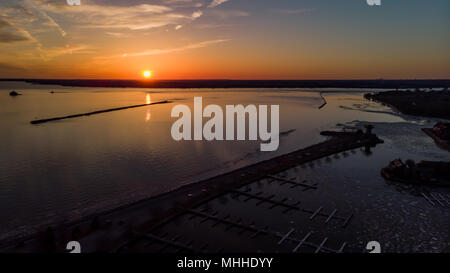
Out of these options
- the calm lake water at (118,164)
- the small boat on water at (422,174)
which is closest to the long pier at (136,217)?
the calm lake water at (118,164)

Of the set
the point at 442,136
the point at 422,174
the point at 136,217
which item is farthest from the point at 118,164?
the point at 442,136

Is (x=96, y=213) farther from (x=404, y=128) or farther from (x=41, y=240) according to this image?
(x=404, y=128)

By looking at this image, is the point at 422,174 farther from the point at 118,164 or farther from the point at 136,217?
the point at 118,164

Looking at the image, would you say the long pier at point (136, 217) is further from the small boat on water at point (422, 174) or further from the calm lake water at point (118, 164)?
the small boat on water at point (422, 174)

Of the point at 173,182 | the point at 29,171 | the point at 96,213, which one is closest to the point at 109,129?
the point at 29,171
